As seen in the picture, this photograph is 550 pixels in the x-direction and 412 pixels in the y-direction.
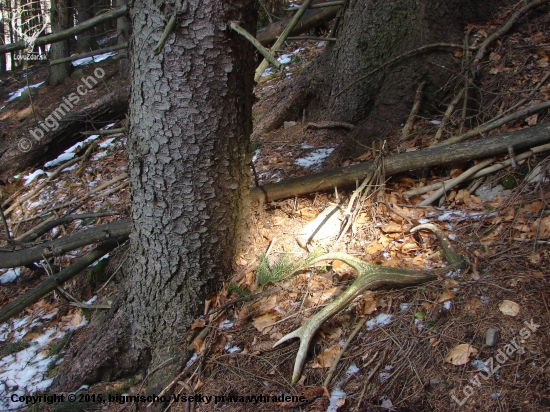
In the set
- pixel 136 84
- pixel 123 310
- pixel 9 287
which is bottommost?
pixel 9 287

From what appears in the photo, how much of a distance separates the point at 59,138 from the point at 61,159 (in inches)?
21.0

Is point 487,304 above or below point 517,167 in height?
below

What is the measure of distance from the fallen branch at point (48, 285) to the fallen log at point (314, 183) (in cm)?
15

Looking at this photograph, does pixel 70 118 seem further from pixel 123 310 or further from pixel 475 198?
pixel 475 198

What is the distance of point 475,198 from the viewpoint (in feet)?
11.0

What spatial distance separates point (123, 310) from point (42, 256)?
1.01 metres

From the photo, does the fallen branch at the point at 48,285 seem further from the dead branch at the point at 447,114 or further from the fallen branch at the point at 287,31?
the dead branch at the point at 447,114

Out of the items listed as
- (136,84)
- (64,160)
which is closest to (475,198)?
(136,84)

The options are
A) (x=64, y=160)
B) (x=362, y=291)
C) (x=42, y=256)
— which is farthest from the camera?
(x=64, y=160)

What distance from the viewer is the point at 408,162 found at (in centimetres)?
357

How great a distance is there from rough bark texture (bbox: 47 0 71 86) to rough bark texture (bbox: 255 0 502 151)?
6.29 metres

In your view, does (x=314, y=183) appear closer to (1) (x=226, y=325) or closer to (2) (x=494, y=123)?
(1) (x=226, y=325)

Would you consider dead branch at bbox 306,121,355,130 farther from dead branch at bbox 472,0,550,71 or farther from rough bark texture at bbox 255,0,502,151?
dead branch at bbox 472,0,550,71

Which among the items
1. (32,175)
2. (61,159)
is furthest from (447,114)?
(32,175)
